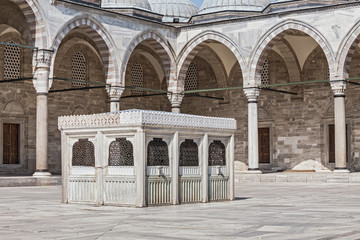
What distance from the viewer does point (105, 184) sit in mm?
10070

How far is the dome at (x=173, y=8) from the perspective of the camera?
1180 inches

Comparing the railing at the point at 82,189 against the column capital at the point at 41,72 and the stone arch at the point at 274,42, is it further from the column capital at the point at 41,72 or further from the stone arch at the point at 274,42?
the stone arch at the point at 274,42

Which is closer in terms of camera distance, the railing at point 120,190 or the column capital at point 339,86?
the railing at point 120,190

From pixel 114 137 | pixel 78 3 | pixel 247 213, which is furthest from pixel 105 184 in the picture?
pixel 78 3

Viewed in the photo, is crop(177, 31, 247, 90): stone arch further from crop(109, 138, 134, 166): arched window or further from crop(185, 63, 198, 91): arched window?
crop(109, 138, 134, 166): arched window

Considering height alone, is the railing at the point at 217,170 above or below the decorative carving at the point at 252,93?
below

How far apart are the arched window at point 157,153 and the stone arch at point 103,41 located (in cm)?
1093

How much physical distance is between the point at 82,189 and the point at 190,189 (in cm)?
175

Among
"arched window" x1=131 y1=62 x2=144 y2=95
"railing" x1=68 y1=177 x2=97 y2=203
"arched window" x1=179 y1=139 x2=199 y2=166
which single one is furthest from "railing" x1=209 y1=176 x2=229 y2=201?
"arched window" x1=131 y1=62 x2=144 y2=95

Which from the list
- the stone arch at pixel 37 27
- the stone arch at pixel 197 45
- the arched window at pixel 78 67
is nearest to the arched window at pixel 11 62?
the arched window at pixel 78 67

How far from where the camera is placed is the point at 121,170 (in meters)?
9.89

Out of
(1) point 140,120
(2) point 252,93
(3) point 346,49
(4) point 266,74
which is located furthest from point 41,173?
(4) point 266,74

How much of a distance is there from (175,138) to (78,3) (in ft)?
37.7

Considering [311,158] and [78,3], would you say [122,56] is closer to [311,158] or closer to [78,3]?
[78,3]
